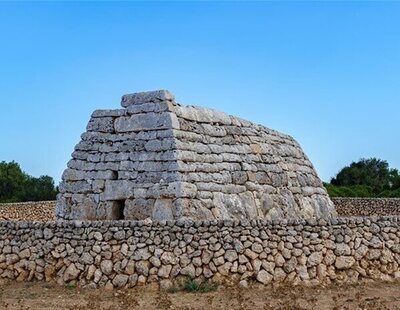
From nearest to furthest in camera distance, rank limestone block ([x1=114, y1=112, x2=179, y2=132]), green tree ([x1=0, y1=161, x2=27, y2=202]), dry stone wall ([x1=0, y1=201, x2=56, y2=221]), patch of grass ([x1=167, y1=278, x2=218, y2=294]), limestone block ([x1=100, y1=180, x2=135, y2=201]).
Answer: patch of grass ([x1=167, y1=278, x2=218, y2=294]) < limestone block ([x1=100, y1=180, x2=135, y2=201]) < limestone block ([x1=114, y1=112, x2=179, y2=132]) < dry stone wall ([x1=0, y1=201, x2=56, y2=221]) < green tree ([x1=0, y1=161, x2=27, y2=202])

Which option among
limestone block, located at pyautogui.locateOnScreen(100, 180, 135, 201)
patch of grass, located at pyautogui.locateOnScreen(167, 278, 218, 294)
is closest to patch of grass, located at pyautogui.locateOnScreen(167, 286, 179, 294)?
patch of grass, located at pyautogui.locateOnScreen(167, 278, 218, 294)

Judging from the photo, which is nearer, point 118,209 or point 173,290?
point 173,290

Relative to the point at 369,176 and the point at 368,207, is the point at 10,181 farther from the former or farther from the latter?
the point at 369,176

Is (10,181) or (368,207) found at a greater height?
(10,181)

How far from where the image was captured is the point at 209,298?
8.32m

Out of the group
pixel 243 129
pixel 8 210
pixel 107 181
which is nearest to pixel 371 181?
pixel 8 210

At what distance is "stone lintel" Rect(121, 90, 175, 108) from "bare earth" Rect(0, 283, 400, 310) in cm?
389

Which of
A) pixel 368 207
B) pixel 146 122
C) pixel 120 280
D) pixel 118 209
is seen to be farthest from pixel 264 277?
pixel 368 207

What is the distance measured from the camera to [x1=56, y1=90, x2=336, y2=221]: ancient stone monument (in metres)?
10.3

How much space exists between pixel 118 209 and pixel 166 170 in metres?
1.38

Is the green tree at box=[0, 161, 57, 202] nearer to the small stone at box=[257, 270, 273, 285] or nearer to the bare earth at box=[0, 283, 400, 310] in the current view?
the bare earth at box=[0, 283, 400, 310]

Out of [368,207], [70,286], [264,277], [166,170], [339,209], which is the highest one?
[368,207]

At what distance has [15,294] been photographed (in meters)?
8.87

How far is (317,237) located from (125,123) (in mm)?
4399
